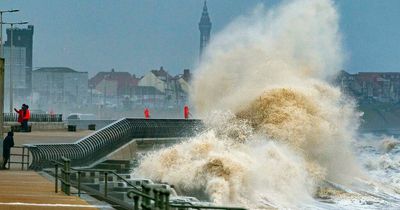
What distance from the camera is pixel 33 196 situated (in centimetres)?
1591

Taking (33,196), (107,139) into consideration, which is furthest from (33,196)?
(107,139)

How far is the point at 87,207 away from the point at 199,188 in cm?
1092

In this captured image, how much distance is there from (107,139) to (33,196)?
13.7 meters

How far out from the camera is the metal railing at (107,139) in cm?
2381

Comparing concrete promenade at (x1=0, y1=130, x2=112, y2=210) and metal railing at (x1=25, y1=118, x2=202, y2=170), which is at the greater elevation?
metal railing at (x1=25, y1=118, x2=202, y2=170)

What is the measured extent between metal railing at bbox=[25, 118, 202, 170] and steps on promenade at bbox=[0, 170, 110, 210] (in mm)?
3292

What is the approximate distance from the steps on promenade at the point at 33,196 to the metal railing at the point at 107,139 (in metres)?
3.29

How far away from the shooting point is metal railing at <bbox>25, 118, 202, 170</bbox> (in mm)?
23812

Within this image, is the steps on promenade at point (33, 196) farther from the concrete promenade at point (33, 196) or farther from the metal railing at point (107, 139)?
the metal railing at point (107, 139)

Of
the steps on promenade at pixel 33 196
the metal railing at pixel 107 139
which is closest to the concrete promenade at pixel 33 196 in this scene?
the steps on promenade at pixel 33 196

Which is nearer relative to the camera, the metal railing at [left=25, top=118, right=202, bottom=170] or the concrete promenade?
the concrete promenade

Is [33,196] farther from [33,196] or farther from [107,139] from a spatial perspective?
[107,139]

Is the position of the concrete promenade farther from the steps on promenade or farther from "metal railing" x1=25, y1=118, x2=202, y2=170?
"metal railing" x1=25, y1=118, x2=202, y2=170

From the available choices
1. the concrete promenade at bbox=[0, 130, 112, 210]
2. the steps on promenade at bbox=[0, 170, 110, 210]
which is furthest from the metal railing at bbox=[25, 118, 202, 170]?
the steps on promenade at bbox=[0, 170, 110, 210]
